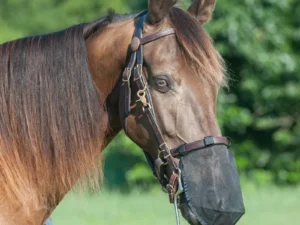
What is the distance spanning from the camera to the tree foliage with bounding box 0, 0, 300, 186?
52.5ft

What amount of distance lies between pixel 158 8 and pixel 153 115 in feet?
1.82

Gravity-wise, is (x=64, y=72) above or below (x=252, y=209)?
above

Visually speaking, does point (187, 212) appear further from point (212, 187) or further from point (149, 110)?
point (149, 110)

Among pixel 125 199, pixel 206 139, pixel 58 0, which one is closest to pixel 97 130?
pixel 206 139

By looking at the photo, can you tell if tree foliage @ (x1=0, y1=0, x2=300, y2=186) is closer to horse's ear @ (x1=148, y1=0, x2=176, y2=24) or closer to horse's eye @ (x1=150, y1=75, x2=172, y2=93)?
horse's ear @ (x1=148, y1=0, x2=176, y2=24)

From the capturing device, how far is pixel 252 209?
39.2 feet

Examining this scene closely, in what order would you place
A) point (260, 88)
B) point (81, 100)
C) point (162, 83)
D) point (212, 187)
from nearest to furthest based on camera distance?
point (212, 187) < point (162, 83) < point (81, 100) < point (260, 88)

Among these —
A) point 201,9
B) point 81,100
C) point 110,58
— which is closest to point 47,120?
point 81,100

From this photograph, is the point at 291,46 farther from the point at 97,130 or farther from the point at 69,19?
the point at 97,130

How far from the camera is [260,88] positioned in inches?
647

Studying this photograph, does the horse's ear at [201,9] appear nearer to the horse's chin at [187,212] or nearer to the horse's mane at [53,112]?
the horse's mane at [53,112]

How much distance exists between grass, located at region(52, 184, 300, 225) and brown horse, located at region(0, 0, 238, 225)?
228 inches

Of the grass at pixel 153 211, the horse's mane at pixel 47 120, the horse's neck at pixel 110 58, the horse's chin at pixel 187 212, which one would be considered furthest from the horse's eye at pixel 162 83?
the grass at pixel 153 211

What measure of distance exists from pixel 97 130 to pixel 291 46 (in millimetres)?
13399
